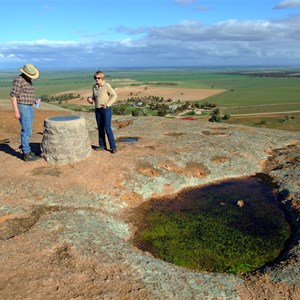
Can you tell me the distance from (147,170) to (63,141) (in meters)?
4.62

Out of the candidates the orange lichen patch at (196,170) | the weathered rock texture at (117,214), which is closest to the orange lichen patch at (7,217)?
the weathered rock texture at (117,214)

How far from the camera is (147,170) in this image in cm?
1733

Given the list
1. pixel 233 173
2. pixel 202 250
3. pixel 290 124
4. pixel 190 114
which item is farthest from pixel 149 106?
pixel 202 250

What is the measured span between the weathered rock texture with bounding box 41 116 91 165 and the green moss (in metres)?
5.04

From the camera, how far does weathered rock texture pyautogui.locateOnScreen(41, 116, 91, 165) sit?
16.4 m

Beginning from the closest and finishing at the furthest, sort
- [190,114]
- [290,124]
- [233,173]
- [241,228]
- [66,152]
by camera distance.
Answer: [241,228] < [66,152] < [233,173] < [290,124] < [190,114]

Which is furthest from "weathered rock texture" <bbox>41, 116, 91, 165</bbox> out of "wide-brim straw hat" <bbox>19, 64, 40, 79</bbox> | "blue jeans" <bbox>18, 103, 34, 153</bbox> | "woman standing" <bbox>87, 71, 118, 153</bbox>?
"wide-brim straw hat" <bbox>19, 64, 40, 79</bbox>

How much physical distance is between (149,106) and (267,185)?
102514 millimetres

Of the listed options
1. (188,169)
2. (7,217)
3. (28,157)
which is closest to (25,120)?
(28,157)

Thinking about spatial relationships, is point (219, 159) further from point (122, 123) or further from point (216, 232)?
point (122, 123)

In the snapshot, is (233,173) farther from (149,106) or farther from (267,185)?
(149,106)

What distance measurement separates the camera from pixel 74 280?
8.70 m

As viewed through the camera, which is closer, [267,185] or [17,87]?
[17,87]

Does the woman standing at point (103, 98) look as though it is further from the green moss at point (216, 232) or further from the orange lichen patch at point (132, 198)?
the green moss at point (216, 232)
